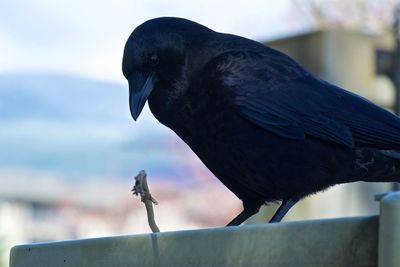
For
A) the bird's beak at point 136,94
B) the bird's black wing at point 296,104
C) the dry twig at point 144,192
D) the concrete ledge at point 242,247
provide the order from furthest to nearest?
the bird's black wing at point 296,104 → the bird's beak at point 136,94 → the dry twig at point 144,192 → the concrete ledge at point 242,247

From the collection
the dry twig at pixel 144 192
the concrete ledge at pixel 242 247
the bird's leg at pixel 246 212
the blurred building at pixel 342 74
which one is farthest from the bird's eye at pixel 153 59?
the blurred building at pixel 342 74

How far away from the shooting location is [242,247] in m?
1.53

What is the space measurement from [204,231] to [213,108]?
3.02 ft

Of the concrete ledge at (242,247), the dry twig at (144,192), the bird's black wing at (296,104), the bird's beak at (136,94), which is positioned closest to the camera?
the concrete ledge at (242,247)

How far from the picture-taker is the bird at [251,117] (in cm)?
246

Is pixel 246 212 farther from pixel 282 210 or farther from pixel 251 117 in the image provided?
pixel 251 117

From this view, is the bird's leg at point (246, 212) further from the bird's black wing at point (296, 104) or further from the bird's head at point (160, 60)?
the bird's head at point (160, 60)

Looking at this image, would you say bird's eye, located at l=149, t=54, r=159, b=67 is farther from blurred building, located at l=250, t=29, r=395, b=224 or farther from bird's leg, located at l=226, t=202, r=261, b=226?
blurred building, located at l=250, t=29, r=395, b=224

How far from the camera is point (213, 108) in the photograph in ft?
8.11

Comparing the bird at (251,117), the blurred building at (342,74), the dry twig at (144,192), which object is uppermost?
the blurred building at (342,74)

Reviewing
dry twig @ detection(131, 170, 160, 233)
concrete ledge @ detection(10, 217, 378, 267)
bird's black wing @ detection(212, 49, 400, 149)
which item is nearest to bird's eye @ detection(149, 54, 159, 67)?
bird's black wing @ detection(212, 49, 400, 149)

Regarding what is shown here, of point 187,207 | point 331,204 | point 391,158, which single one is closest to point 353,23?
point 187,207

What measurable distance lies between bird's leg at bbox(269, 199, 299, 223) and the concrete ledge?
29.6 inches

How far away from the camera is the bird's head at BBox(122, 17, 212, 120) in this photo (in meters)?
2.44
